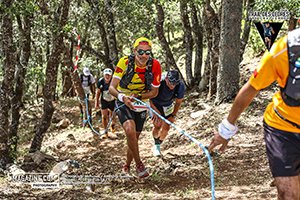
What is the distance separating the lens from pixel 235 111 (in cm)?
342

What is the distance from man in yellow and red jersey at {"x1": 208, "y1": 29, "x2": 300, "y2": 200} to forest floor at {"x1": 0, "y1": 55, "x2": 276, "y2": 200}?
255cm

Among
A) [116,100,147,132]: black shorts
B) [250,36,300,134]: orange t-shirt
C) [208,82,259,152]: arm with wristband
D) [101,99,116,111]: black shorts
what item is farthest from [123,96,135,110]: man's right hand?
[101,99,116,111]: black shorts

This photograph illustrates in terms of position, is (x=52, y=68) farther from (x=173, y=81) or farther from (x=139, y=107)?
(x=139, y=107)

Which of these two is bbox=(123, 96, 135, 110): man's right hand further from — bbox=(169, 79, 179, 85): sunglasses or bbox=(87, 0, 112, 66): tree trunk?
bbox=(87, 0, 112, 66): tree trunk

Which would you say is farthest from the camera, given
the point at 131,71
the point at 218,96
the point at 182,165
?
the point at 218,96

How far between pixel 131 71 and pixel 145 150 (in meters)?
4.06

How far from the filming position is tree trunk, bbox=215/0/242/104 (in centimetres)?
1094

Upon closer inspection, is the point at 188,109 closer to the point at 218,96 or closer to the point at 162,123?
the point at 218,96

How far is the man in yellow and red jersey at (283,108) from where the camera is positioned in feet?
10.1

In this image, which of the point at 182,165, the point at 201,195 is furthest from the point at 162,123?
the point at 201,195

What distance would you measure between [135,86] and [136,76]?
17cm

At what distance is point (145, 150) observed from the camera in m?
10.4

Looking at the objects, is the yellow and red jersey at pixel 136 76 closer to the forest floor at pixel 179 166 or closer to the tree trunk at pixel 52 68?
the forest floor at pixel 179 166

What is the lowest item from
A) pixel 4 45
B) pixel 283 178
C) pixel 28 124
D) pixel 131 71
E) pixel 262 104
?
pixel 28 124
